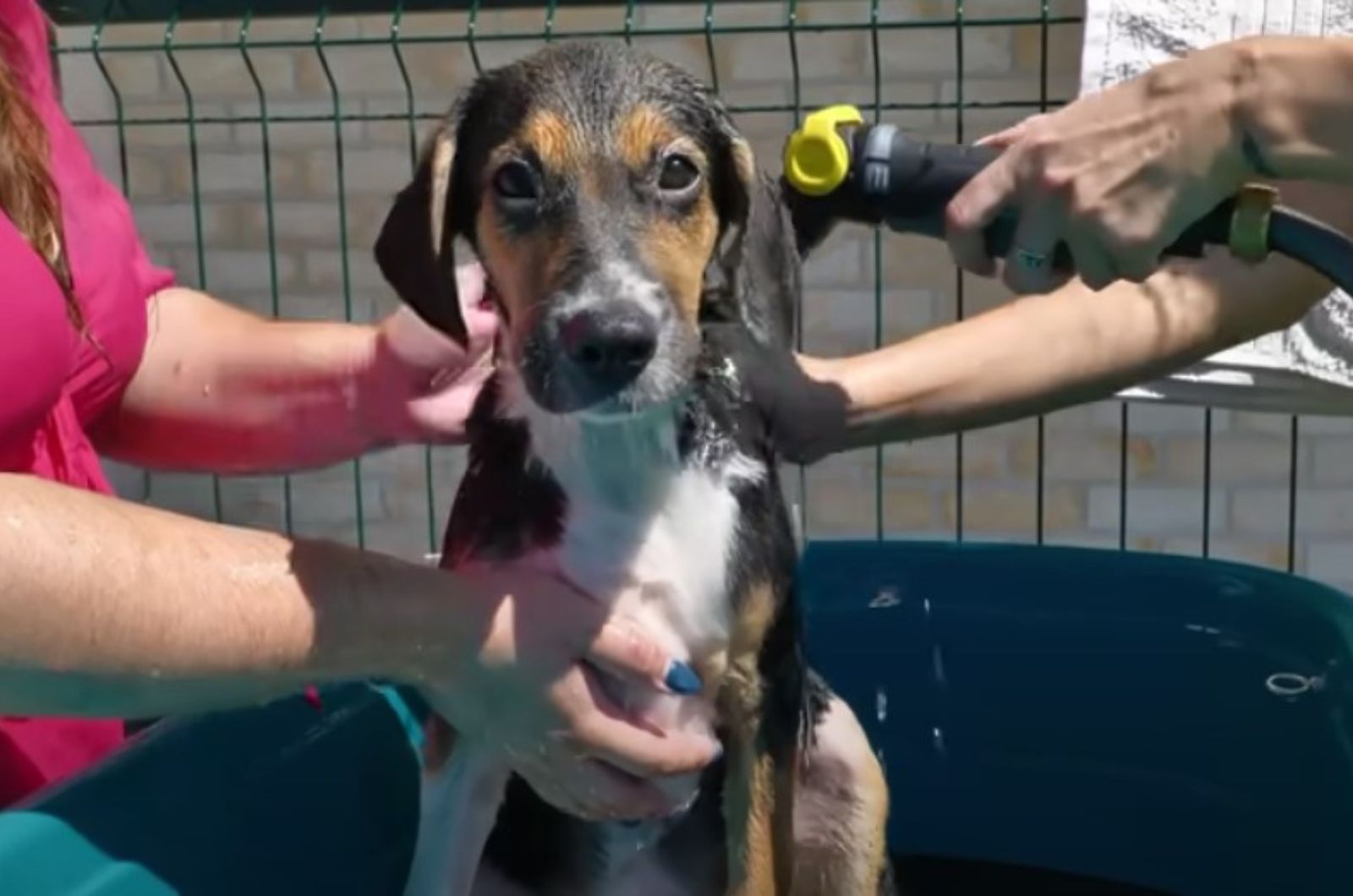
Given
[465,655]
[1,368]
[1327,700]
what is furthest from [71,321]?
[1327,700]

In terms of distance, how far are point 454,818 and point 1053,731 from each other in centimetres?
78

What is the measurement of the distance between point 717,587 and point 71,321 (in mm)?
569

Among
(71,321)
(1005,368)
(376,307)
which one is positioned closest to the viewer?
(71,321)

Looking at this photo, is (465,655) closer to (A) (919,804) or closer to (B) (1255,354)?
(A) (919,804)

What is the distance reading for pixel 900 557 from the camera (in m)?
2.26

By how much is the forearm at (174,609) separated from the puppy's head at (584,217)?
213mm

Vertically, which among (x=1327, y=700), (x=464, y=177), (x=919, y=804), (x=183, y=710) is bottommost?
(x=919, y=804)

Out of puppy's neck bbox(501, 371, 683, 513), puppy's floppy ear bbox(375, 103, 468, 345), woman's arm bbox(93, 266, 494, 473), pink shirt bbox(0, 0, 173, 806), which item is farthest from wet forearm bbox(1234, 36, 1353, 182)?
pink shirt bbox(0, 0, 173, 806)

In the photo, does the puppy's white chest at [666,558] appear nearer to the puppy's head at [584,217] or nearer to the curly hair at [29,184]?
the puppy's head at [584,217]

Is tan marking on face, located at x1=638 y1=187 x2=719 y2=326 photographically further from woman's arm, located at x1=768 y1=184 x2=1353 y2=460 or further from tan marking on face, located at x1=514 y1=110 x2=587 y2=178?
woman's arm, located at x1=768 y1=184 x2=1353 y2=460

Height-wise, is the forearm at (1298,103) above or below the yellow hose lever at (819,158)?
above

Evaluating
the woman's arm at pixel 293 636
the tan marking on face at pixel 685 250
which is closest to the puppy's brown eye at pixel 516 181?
the tan marking on face at pixel 685 250

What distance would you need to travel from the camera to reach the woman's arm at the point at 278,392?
180 cm

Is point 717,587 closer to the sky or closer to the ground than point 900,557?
closer to the sky
